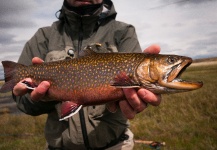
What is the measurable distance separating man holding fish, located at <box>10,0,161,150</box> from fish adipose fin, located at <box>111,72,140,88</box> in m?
0.26

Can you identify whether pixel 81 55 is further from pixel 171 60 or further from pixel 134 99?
pixel 171 60

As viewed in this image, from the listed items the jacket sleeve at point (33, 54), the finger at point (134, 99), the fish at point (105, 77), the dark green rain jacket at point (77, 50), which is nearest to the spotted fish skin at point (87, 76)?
the fish at point (105, 77)

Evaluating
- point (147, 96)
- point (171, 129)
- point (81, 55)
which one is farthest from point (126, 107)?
point (171, 129)

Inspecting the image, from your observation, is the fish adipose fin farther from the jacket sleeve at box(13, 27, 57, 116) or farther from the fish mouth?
the jacket sleeve at box(13, 27, 57, 116)

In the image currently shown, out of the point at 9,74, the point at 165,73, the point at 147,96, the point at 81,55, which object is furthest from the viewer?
the point at 9,74

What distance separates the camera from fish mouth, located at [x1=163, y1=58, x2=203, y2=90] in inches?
105

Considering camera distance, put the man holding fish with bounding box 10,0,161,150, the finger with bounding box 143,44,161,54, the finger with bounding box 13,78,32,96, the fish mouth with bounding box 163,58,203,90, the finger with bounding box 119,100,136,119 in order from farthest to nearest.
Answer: the man holding fish with bounding box 10,0,161,150 < the finger with bounding box 13,78,32,96 < the finger with bounding box 143,44,161,54 < the finger with bounding box 119,100,136,119 < the fish mouth with bounding box 163,58,203,90

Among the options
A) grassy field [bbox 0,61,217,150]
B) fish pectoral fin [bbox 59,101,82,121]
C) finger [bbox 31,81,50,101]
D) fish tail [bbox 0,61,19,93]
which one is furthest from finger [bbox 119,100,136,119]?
grassy field [bbox 0,61,217,150]

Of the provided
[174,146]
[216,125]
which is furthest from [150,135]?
[216,125]

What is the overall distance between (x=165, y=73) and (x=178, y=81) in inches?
7.1

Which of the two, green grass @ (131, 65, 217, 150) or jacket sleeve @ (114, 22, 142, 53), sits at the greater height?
jacket sleeve @ (114, 22, 142, 53)

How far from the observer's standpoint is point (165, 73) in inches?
112

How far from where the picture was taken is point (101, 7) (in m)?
4.06

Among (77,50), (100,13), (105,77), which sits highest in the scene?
(100,13)
